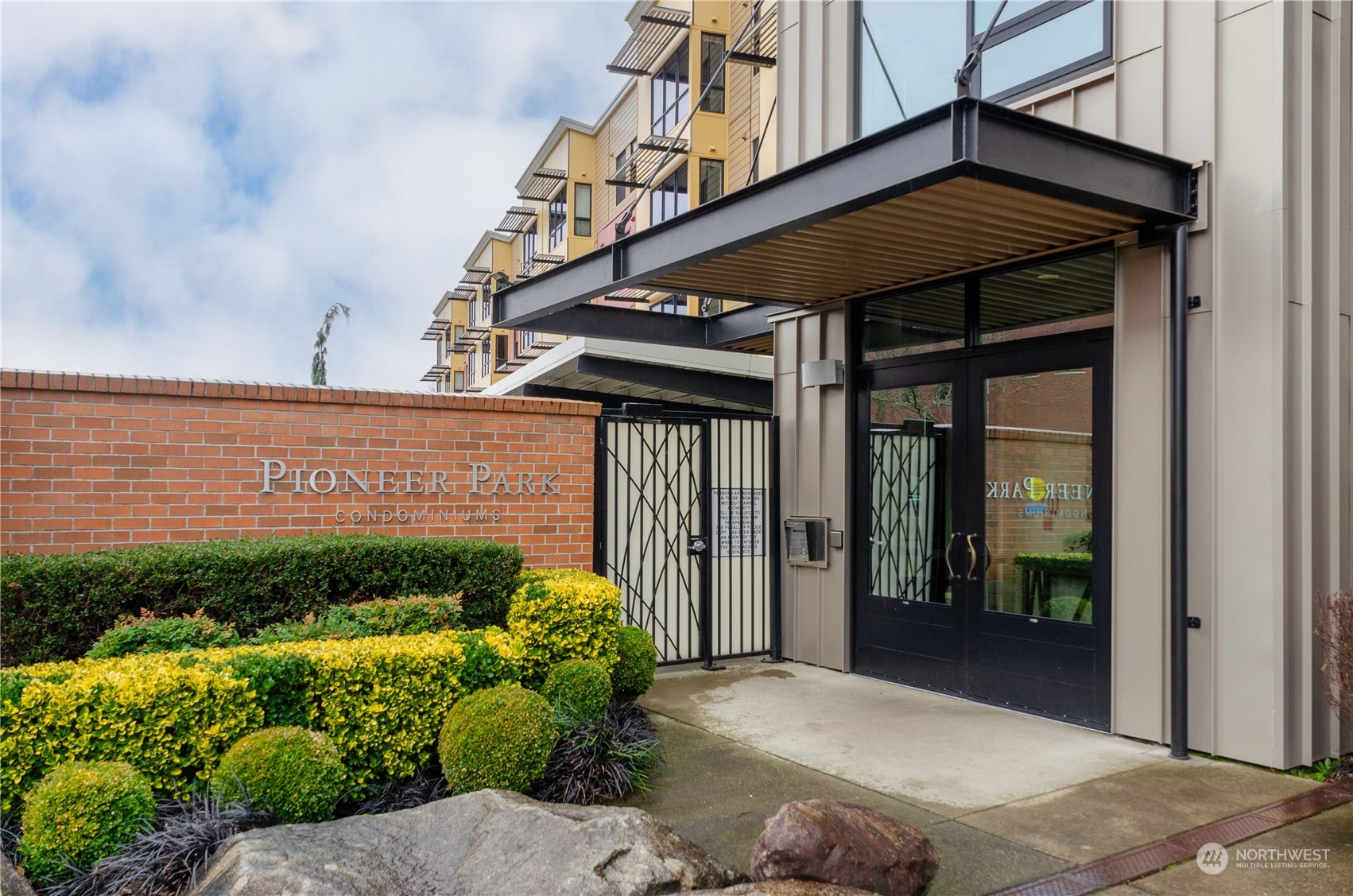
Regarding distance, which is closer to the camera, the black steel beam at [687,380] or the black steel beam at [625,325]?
the black steel beam at [625,325]

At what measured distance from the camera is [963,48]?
24.6ft

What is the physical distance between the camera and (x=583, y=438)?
8.12 m

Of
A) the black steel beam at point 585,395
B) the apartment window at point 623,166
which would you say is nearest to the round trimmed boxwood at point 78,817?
the black steel beam at point 585,395

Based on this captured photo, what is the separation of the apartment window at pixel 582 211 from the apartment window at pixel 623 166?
6.36 ft

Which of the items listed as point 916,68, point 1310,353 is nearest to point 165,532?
point 916,68

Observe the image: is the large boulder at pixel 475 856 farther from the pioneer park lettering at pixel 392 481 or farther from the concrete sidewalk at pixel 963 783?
the pioneer park lettering at pixel 392 481

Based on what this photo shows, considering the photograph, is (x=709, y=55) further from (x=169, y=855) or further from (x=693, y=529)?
(x=169, y=855)

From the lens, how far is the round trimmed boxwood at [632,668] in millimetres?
6543

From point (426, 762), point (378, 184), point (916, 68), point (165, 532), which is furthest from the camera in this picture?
point (378, 184)

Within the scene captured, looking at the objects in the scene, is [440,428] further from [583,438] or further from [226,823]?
[226,823]

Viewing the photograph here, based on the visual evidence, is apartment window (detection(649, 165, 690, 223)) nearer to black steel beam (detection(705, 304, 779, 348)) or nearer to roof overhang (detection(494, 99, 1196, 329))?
black steel beam (detection(705, 304, 779, 348))

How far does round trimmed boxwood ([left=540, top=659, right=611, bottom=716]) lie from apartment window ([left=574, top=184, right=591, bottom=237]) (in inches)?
922

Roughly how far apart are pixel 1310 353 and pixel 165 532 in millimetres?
7292

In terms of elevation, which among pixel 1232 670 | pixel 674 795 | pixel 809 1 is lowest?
pixel 674 795
